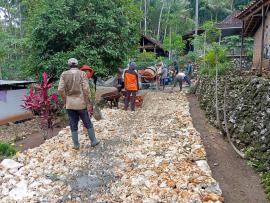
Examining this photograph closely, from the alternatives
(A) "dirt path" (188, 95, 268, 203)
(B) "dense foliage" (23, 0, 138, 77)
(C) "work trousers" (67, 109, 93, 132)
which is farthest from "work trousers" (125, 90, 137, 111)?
(C) "work trousers" (67, 109, 93, 132)

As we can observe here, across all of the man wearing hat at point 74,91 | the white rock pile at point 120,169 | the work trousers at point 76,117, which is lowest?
the white rock pile at point 120,169

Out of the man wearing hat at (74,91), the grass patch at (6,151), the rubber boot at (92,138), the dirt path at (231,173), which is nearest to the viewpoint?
the dirt path at (231,173)

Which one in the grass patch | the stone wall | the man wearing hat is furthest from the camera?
the grass patch

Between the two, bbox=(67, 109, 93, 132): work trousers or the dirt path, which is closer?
the dirt path

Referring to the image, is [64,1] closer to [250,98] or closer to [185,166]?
[250,98]

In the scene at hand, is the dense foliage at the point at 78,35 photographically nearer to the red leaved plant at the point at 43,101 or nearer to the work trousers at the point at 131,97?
the work trousers at the point at 131,97

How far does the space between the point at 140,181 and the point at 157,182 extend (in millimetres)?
268

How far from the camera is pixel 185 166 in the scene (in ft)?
17.4

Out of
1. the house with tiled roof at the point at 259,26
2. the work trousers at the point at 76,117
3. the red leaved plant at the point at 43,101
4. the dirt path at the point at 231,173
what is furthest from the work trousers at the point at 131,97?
the work trousers at the point at 76,117

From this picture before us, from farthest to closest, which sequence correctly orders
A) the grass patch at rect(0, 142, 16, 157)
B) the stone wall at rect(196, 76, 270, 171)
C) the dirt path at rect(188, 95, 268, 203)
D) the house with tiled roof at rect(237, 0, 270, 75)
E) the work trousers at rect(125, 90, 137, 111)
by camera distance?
the work trousers at rect(125, 90, 137, 111) < the house with tiled roof at rect(237, 0, 270, 75) < the grass patch at rect(0, 142, 16, 157) < the stone wall at rect(196, 76, 270, 171) < the dirt path at rect(188, 95, 268, 203)

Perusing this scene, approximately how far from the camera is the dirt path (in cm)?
453

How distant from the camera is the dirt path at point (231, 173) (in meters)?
4.53

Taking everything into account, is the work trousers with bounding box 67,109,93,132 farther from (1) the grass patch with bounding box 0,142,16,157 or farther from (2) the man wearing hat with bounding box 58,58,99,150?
(1) the grass patch with bounding box 0,142,16,157

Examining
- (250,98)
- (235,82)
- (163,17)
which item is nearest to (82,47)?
(235,82)
